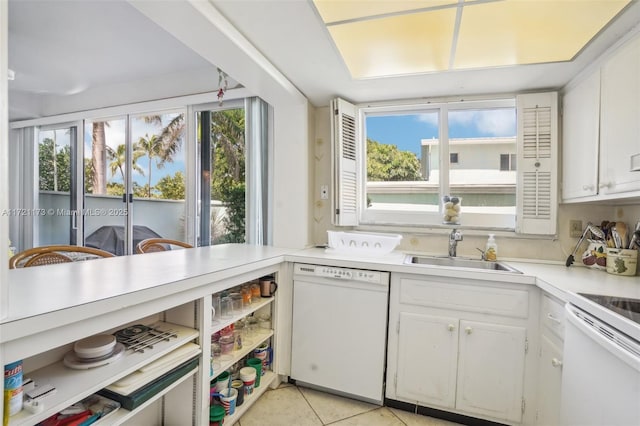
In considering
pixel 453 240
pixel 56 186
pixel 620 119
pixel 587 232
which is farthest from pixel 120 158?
pixel 587 232

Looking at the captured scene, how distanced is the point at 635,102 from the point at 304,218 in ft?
6.26

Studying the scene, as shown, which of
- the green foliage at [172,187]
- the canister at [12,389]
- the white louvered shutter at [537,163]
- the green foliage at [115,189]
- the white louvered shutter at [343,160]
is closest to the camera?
the canister at [12,389]

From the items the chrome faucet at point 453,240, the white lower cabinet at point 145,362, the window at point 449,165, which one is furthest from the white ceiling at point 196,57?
the white lower cabinet at point 145,362

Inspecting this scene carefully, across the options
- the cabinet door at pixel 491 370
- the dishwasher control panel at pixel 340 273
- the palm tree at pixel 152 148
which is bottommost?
the cabinet door at pixel 491 370

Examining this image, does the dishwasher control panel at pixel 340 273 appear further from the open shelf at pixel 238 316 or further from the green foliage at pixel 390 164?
the green foliage at pixel 390 164

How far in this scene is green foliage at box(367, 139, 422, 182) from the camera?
244 centimetres

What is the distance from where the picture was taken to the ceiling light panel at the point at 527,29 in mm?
1310

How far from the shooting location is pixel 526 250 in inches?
82.7

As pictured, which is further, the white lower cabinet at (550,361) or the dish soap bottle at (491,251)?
the dish soap bottle at (491,251)

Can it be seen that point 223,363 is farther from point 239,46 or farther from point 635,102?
point 635,102

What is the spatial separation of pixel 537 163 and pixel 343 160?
1.32m

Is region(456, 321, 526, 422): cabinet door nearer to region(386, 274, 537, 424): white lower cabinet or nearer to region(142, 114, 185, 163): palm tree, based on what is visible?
region(386, 274, 537, 424): white lower cabinet

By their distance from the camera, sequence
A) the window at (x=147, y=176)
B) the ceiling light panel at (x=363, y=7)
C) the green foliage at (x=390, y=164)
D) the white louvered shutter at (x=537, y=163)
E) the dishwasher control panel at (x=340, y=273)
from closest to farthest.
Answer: the ceiling light panel at (x=363, y=7)
the dishwasher control panel at (x=340, y=273)
the white louvered shutter at (x=537, y=163)
the green foliage at (x=390, y=164)
the window at (x=147, y=176)

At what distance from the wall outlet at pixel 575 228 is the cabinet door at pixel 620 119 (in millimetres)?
593
